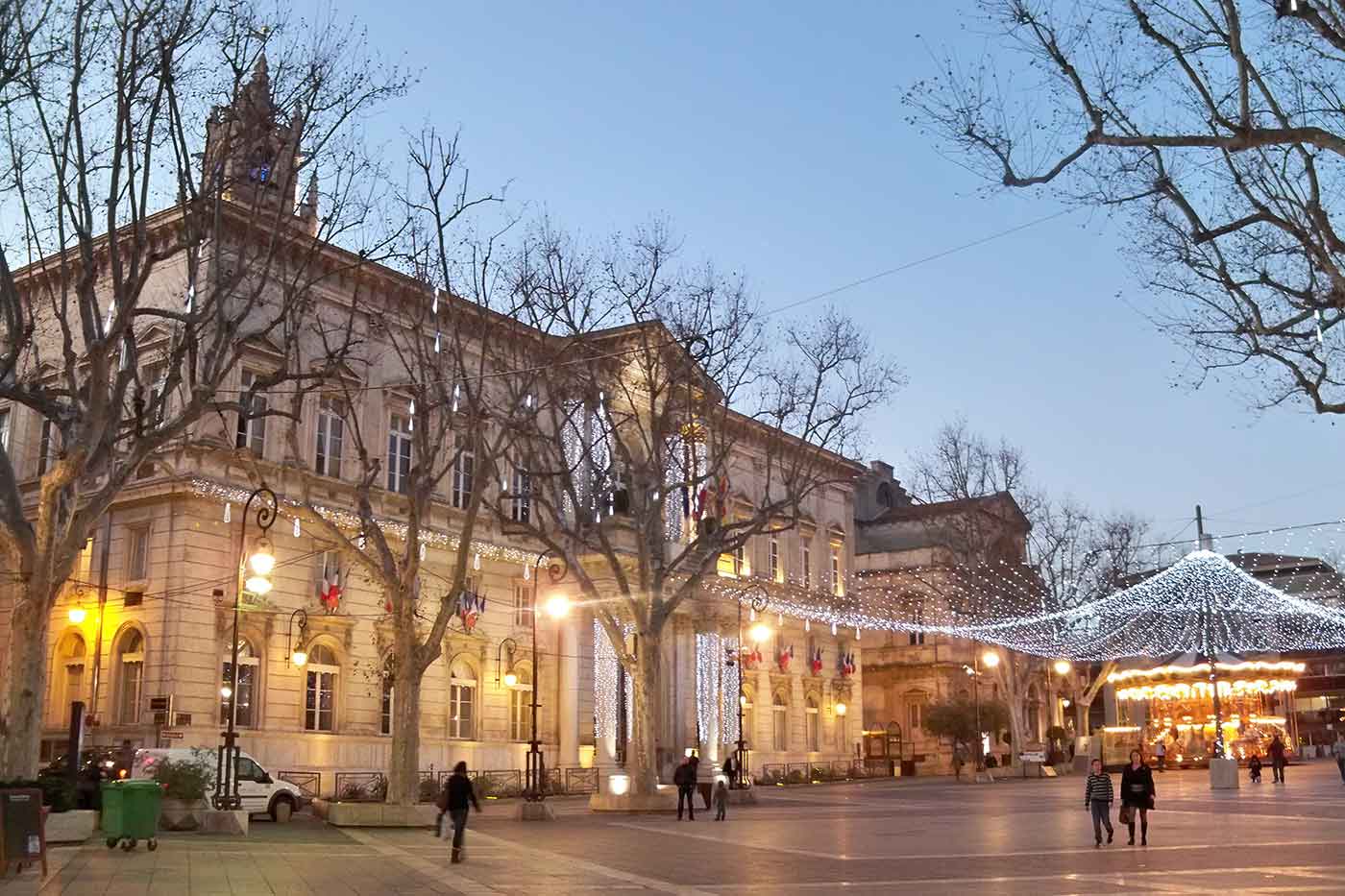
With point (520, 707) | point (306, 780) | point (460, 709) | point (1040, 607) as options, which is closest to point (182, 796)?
point (306, 780)

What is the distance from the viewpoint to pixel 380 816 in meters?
24.9

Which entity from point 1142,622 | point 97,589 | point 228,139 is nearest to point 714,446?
point 97,589

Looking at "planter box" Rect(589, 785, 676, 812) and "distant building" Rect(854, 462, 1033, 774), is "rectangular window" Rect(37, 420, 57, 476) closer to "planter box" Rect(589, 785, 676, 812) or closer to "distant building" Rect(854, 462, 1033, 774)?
"planter box" Rect(589, 785, 676, 812)

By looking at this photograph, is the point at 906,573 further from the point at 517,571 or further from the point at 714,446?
the point at 714,446

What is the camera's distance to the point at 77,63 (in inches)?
705

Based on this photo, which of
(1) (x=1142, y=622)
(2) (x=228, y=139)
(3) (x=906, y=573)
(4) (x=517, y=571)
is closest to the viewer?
(2) (x=228, y=139)

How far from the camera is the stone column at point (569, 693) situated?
41.9 m

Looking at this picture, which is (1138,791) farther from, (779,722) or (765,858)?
(779,722)

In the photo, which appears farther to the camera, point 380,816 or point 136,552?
point 136,552

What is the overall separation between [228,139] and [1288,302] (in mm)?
14852

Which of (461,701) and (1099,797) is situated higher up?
(461,701)

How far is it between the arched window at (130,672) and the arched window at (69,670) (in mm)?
1637

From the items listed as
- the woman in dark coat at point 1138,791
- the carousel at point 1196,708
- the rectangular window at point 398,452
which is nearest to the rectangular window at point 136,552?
the rectangular window at point 398,452

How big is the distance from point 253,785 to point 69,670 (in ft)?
29.7
